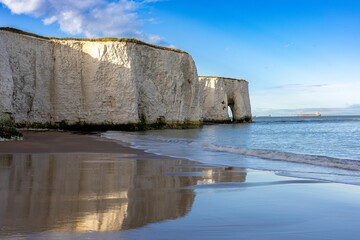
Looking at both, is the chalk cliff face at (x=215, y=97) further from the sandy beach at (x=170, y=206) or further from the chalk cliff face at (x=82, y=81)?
the sandy beach at (x=170, y=206)

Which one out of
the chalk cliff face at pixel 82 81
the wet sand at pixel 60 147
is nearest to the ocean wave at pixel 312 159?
the wet sand at pixel 60 147

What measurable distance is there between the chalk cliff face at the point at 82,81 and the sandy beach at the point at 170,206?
968 inches

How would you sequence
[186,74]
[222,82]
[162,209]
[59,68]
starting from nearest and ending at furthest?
[162,209]
[59,68]
[186,74]
[222,82]

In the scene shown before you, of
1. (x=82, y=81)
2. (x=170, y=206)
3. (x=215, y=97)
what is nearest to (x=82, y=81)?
(x=82, y=81)

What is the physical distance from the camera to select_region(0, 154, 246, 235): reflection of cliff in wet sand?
3.39 metres

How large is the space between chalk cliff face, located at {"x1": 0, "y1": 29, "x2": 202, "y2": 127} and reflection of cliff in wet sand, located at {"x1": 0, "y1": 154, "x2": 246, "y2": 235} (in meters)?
23.2

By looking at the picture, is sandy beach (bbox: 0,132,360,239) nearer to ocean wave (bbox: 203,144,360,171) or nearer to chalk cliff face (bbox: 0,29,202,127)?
Answer: ocean wave (bbox: 203,144,360,171)

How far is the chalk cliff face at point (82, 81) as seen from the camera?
2934 cm

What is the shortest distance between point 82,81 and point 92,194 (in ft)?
99.9

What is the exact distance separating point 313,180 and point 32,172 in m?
5.06

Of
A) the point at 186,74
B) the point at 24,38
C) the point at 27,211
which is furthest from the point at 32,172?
the point at 186,74

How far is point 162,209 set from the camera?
400cm

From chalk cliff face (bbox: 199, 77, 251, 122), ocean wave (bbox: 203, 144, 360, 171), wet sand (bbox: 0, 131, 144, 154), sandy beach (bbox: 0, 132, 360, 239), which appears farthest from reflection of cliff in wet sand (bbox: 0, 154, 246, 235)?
chalk cliff face (bbox: 199, 77, 251, 122)

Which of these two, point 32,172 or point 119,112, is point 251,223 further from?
point 119,112
